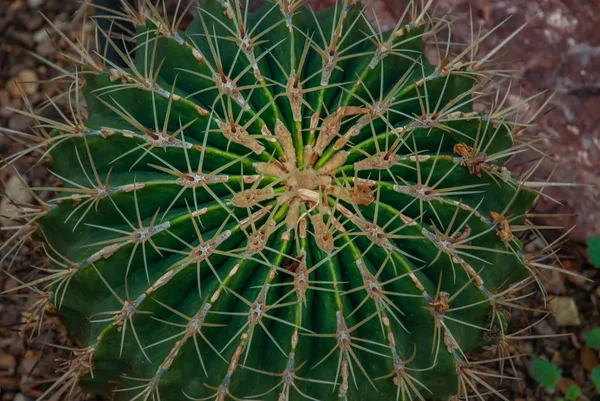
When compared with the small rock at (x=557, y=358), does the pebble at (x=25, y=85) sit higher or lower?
higher

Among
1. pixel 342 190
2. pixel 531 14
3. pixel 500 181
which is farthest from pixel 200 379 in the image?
pixel 531 14

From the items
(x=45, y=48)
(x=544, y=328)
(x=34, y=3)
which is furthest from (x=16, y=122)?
(x=544, y=328)

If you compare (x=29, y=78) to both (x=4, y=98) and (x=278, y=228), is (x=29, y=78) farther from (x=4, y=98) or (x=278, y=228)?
(x=278, y=228)

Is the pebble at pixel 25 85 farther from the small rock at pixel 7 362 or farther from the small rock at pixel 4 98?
the small rock at pixel 7 362

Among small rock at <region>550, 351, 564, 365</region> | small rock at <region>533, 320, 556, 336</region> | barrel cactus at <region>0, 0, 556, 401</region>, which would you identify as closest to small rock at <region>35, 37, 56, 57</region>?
barrel cactus at <region>0, 0, 556, 401</region>

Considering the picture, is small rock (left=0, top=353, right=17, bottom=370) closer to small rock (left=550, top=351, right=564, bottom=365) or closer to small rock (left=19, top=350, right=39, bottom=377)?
small rock (left=19, top=350, right=39, bottom=377)

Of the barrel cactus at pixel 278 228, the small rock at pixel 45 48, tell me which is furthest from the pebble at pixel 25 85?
the barrel cactus at pixel 278 228

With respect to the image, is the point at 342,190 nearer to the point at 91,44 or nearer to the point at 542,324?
the point at 542,324
